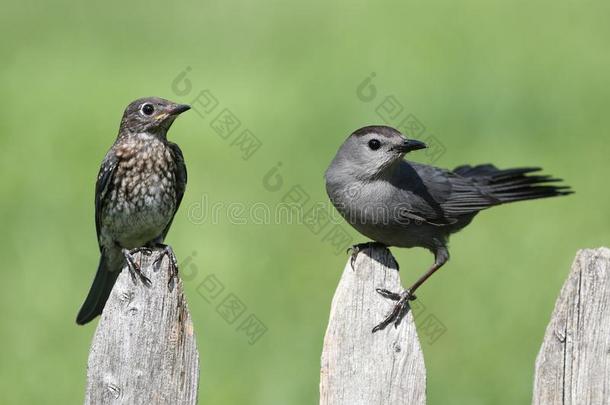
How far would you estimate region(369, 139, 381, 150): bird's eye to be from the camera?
207 inches

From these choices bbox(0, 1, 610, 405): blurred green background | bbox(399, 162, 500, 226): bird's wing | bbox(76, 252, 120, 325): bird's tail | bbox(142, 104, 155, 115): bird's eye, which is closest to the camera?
bbox(76, 252, 120, 325): bird's tail

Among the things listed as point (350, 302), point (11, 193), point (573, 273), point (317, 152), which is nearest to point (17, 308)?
point (11, 193)

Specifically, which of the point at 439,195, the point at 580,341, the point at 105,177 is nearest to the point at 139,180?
the point at 105,177

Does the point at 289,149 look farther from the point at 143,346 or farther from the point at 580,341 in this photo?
the point at 580,341

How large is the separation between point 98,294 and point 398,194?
6.26 feet

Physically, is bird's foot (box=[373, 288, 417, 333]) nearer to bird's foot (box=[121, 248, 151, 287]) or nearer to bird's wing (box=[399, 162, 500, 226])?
bird's foot (box=[121, 248, 151, 287])

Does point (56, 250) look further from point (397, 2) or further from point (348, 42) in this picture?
point (397, 2)

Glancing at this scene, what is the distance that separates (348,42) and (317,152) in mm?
2955

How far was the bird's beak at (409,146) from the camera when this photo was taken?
5047 millimetres

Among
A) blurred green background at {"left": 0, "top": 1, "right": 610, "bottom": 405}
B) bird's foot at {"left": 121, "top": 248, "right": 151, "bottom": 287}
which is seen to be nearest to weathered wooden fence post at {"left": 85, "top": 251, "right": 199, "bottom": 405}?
bird's foot at {"left": 121, "top": 248, "right": 151, "bottom": 287}

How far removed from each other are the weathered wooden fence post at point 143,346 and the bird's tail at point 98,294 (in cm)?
145

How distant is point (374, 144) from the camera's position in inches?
208

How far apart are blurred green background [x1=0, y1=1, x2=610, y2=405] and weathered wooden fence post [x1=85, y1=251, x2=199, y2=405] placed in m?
2.55

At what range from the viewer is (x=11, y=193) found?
8891 mm
